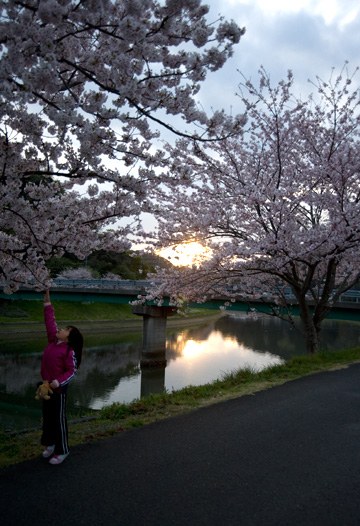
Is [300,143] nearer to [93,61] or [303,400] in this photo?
[303,400]

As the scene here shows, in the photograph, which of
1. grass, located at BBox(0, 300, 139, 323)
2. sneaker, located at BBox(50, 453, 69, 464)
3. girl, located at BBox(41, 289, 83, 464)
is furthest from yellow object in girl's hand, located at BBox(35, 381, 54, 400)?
grass, located at BBox(0, 300, 139, 323)

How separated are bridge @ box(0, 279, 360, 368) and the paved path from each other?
8004 millimetres

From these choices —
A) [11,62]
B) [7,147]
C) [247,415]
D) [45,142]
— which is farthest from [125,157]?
[247,415]

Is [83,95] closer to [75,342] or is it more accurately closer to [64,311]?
[75,342]

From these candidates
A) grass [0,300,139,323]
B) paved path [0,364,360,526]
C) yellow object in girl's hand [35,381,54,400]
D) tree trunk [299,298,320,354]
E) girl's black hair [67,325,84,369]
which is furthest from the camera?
grass [0,300,139,323]

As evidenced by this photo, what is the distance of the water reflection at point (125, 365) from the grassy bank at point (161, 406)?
2652mm

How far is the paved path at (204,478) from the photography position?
124 inches

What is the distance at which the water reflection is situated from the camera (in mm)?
15469

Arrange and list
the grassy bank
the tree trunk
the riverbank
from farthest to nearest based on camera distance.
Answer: the riverbank < the tree trunk < the grassy bank

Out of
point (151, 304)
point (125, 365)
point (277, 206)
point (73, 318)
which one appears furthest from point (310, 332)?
point (73, 318)

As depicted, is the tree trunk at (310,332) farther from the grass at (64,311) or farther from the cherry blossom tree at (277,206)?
the grass at (64,311)

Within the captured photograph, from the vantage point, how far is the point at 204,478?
12.4 ft

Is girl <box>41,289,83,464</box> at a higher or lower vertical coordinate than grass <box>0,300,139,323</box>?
higher

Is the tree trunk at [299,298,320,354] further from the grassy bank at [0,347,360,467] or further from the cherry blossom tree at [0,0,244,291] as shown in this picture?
the cherry blossom tree at [0,0,244,291]
